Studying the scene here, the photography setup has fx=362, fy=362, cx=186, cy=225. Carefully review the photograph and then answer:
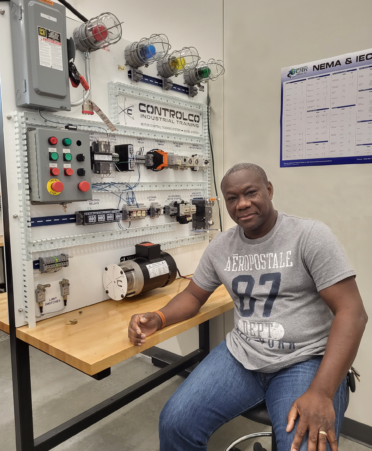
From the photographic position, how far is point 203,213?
94.6 inches

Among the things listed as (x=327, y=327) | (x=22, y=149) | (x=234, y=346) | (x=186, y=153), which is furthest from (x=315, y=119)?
(x=22, y=149)

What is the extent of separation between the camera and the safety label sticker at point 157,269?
6.28 ft

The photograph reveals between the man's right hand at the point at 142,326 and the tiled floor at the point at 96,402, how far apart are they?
960 mm

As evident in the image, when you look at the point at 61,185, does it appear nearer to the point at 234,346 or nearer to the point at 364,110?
the point at 234,346

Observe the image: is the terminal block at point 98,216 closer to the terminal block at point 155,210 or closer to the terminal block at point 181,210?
the terminal block at point 155,210

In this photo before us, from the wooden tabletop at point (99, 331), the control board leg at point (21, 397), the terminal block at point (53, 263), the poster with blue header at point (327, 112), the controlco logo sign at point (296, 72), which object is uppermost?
the controlco logo sign at point (296, 72)

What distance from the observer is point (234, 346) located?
1.52 metres

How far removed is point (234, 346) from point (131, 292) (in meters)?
0.60

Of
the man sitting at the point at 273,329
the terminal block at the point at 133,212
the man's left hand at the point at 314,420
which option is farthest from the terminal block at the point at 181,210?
the man's left hand at the point at 314,420

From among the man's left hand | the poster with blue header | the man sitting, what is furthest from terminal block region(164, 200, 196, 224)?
the man's left hand

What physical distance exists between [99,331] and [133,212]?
699mm

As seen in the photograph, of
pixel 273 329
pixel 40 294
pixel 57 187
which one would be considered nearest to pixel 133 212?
pixel 57 187

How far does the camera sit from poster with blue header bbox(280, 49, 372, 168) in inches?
74.0

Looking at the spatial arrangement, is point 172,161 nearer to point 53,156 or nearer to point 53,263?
point 53,156
